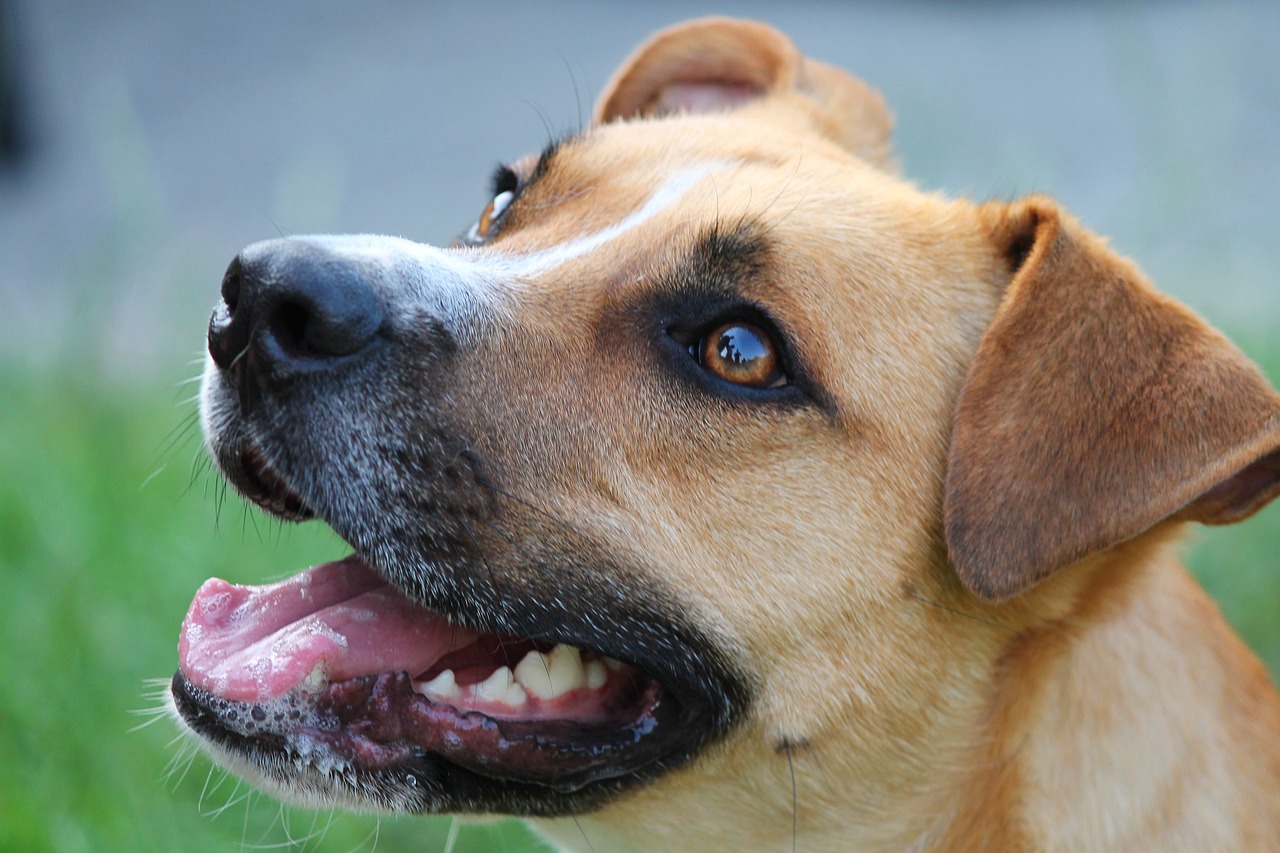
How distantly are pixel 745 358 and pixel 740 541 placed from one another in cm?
41

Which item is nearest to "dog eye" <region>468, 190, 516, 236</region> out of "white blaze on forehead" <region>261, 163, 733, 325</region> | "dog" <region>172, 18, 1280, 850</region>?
"white blaze on forehead" <region>261, 163, 733, 325</region>

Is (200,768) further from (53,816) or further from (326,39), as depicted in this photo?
(326,39)

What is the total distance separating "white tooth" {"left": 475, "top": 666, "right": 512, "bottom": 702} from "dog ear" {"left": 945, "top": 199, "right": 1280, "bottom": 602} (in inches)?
39.6

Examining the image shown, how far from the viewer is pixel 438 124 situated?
11570 millimetres

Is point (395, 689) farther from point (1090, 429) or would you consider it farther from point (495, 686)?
point (1090, 429)

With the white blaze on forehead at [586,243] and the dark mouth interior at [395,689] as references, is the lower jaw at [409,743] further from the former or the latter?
the white blaze on forehead at [586,243]

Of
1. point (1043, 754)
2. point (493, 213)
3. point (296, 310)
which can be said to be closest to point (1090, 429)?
point (1043, 754)

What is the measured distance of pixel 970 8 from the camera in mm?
14148

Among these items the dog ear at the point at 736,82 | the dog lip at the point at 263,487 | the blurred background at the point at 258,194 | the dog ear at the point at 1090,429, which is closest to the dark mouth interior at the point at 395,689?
the dog lip at the point at 263,487

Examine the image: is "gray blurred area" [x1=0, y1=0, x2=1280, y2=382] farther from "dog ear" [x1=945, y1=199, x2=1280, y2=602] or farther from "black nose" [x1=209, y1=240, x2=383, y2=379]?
"dog ear" [x1=945, y1=199, x2=1280, y2=602]

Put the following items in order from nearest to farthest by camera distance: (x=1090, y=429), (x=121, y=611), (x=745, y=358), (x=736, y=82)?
1. (x=1090, y=429)
2. (x=745, y=358)
3. (x=736, y=82)
4. (x=121, y=611)

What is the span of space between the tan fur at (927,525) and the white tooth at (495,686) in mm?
370

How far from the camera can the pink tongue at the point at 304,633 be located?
2.75m

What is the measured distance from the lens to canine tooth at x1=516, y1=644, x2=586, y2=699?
9.66ft
